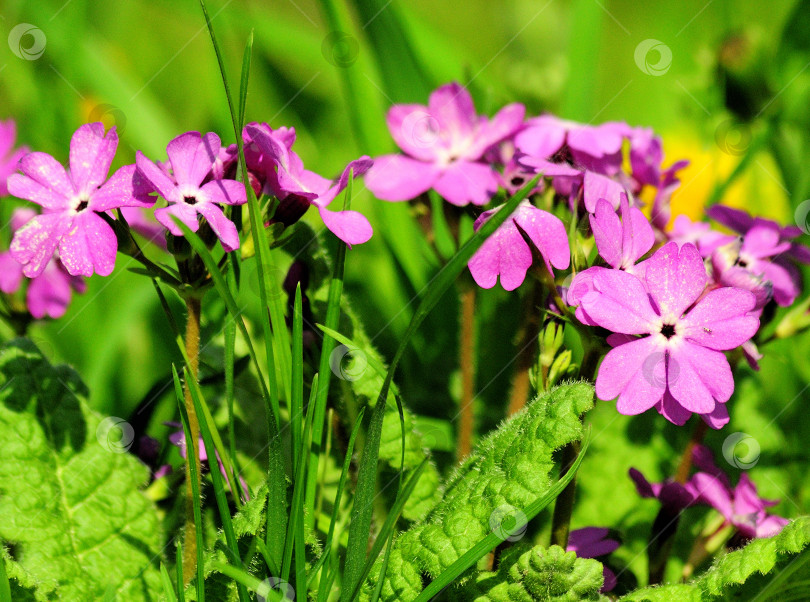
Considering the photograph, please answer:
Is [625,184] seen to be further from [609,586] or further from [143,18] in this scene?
[143,18]
